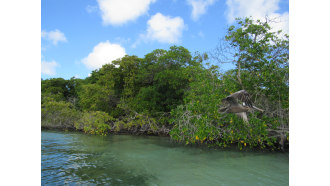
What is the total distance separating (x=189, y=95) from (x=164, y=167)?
12.1 feet

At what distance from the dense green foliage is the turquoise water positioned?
0.64 metres

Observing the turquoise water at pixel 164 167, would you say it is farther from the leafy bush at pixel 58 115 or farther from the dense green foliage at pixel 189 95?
the leafy bush at pixel 58 115

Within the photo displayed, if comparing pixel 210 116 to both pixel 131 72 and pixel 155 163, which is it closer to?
pixel 155 163

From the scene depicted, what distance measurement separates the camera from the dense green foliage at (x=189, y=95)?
693 centimetres

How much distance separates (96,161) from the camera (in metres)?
6.37

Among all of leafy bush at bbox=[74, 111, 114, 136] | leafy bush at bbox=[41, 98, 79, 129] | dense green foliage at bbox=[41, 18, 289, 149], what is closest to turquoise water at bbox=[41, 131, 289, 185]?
dense green foliage at bbox=[41, 18, 289, 149]

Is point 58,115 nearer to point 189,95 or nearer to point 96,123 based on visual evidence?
point 96,123

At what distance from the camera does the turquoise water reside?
4.62 m

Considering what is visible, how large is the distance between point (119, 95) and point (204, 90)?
26.5 feet

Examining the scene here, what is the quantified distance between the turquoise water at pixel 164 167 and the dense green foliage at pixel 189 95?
638mm

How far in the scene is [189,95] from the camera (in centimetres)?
869

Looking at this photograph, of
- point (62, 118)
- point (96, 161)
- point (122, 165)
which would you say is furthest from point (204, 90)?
point (62, 118)

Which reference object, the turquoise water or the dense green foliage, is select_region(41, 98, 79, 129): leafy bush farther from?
the turquoise water

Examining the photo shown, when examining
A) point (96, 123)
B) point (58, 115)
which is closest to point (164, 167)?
point (96, 123)
